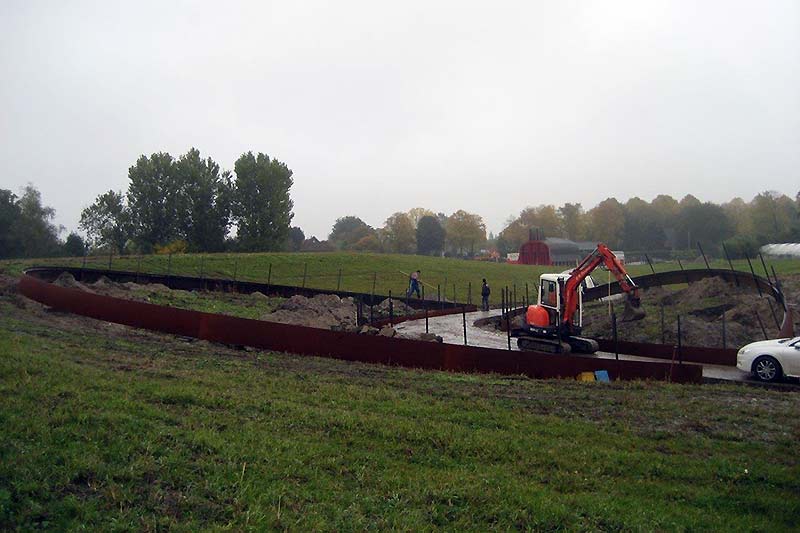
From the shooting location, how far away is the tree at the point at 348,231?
12700 cm

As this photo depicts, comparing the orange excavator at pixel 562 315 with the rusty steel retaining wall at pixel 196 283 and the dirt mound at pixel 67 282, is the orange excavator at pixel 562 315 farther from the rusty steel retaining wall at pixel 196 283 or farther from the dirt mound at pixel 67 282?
the dirt mound at pixel 67 282

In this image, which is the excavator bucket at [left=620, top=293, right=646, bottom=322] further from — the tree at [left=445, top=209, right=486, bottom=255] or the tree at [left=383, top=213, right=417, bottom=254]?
the tree at [left=383, top=213, right=417, bottom=254]

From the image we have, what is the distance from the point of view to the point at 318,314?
26.9m

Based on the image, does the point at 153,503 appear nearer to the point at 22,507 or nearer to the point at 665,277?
the point at 22,507

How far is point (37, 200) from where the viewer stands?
54.0 m

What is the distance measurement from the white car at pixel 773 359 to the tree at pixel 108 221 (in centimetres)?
6799

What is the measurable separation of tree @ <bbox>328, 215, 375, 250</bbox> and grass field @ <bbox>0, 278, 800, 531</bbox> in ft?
357

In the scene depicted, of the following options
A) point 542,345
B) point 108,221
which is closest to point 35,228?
point 108,221

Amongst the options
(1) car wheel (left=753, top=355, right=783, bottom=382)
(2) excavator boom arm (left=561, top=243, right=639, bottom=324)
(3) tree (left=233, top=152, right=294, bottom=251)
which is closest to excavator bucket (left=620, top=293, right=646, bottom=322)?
(2) excavator boom arm (left=561, top=243, right=639, bottom=324)

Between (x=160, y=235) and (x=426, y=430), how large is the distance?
7079cm

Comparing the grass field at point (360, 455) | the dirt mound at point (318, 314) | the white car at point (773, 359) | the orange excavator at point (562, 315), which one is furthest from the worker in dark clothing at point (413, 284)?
the grass field at point (360, 455)

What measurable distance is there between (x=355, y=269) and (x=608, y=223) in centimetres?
2516

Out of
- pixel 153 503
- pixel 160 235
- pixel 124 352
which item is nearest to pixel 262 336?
pixel 124 352

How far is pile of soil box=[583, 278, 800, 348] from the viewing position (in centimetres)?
2433
